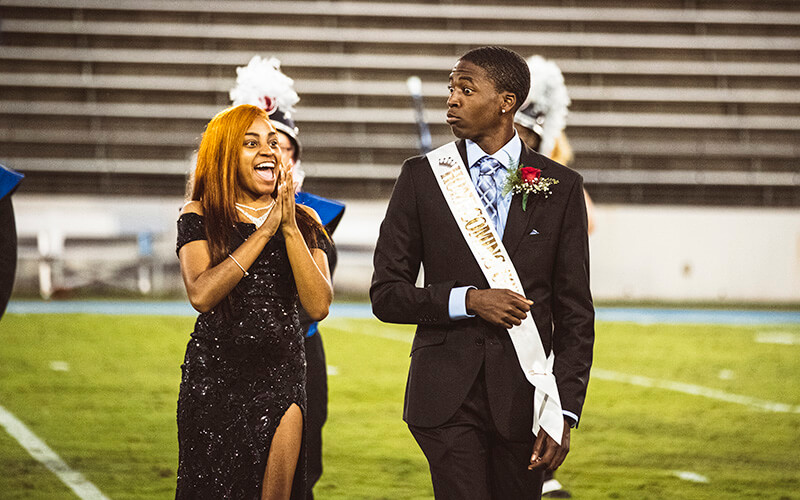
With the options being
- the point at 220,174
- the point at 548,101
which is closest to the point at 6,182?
the point at 220,174

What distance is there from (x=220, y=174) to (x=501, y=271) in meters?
0.85

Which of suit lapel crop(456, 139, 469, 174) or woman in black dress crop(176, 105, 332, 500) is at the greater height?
suit lapel crop(456, 139, 469, 174)

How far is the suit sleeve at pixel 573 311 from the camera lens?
3.04 meters

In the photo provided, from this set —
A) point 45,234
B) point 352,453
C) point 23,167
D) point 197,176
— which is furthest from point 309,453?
point 23,167

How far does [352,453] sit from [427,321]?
4086 mm

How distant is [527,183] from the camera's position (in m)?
3.08

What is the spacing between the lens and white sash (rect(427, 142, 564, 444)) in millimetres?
3008

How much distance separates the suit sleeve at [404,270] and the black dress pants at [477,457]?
0.22 meters

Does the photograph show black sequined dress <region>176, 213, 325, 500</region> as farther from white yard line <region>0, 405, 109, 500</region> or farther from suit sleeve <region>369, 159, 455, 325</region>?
white yard line <region>0, 405, 109, 500</region>

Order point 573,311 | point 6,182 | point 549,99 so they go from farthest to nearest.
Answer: point 549,99, point 6,182, point 573,311

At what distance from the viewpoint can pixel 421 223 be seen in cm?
316

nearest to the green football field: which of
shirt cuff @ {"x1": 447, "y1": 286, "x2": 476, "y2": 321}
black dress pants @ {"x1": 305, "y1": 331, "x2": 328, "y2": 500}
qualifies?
black dress pants @ {"x1": 305, "y1": 331, "x2": 328, "y2": 500}

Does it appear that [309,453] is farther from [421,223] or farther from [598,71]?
[598,71]

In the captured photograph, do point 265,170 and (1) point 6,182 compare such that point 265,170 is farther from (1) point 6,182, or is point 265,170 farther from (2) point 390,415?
(2) point 390,415
